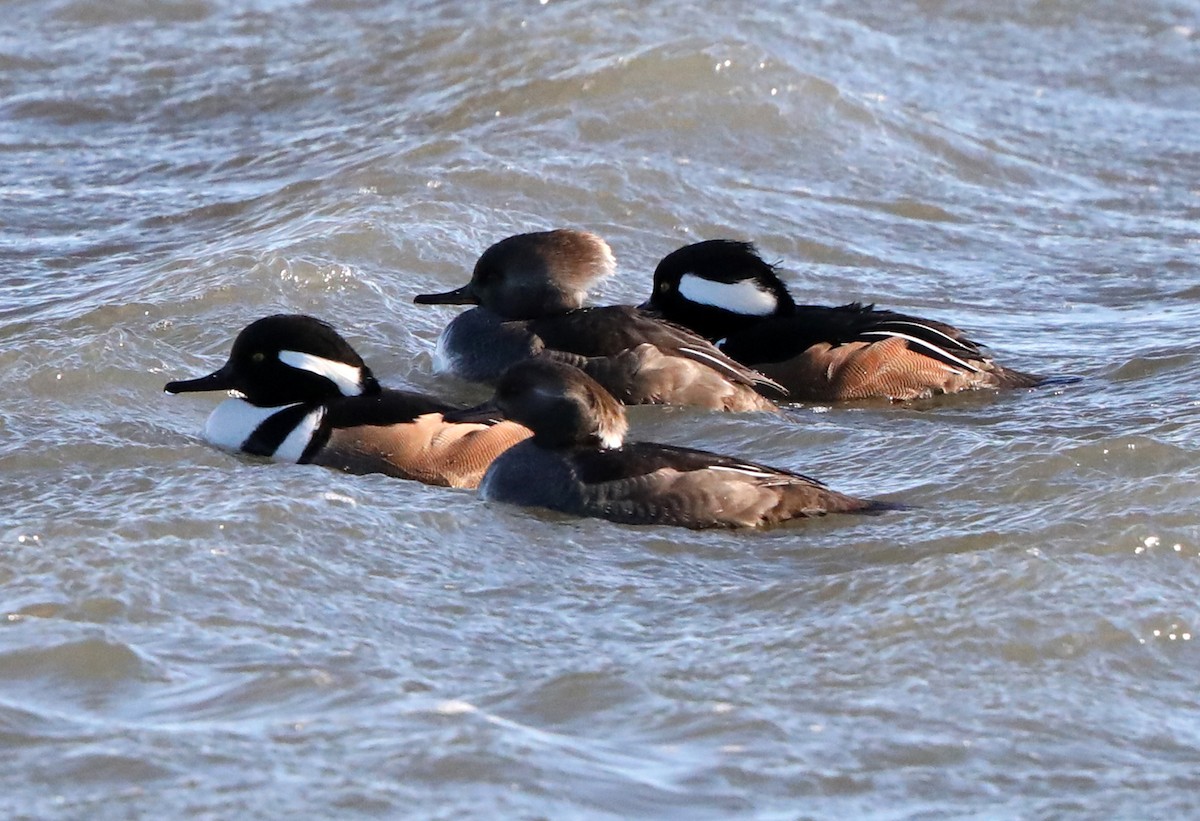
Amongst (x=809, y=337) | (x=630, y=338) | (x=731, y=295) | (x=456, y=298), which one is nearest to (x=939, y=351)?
(x=809, y=337)

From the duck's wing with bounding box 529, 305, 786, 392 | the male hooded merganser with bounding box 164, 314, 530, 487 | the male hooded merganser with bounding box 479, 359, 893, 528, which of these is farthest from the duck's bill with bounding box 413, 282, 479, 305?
the male hooded merganser with bounding box 479, 359, 893, 528

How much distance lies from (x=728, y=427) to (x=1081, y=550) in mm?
2558

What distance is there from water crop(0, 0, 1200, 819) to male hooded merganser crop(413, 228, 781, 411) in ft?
0.70

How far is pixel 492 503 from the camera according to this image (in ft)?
24.4

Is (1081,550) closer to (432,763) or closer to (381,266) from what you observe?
(432,763)

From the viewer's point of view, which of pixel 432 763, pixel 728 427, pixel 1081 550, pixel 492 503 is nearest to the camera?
pixel 432 763

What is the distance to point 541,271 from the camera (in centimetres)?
973

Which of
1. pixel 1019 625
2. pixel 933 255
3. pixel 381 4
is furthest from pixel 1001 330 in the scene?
pixel 381 4

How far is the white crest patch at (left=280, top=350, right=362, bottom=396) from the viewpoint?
8117 millimetres

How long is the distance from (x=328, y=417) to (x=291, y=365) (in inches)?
13.2

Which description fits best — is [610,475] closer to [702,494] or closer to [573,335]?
[702,494]

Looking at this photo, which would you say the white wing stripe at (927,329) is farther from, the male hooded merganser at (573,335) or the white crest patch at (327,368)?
the white crest patch at (327,368)

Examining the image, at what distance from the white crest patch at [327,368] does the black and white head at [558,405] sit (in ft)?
2.72

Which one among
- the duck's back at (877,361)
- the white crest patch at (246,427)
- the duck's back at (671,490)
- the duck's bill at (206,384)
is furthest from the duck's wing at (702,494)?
the duck's back at (877,361)
